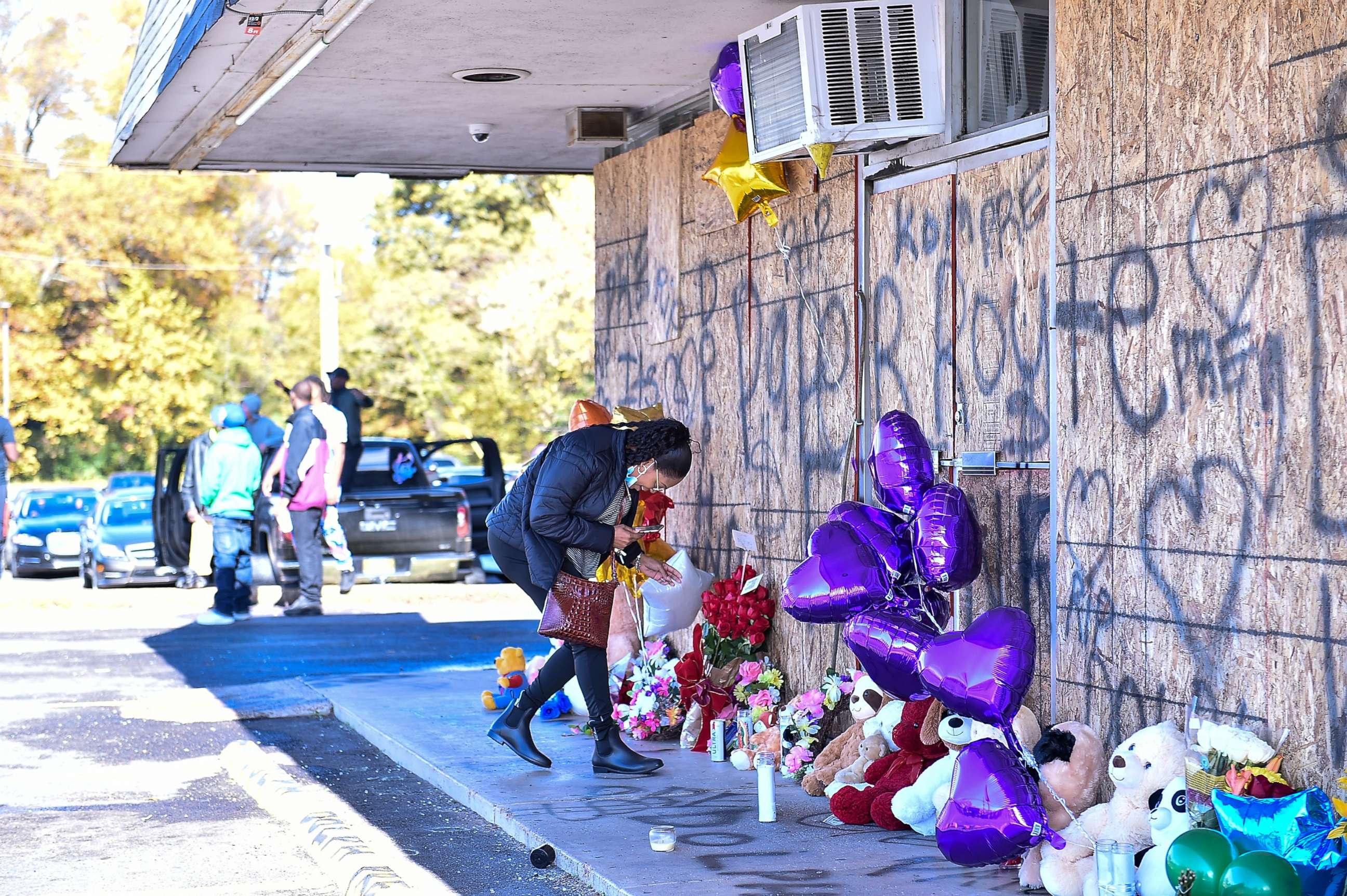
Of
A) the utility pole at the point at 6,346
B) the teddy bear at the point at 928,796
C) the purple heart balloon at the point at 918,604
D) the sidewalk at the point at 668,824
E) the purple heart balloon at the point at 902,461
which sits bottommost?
the sidewalk at the point at 668,824

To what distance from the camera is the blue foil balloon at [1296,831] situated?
404cm

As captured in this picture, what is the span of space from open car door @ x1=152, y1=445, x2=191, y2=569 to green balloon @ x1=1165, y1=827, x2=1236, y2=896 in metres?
13.4

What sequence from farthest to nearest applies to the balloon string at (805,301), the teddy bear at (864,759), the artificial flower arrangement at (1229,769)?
the balloon string at (805,301)
the teddy bear at (864,759)
the artificial flower arrangement at (1229,769)

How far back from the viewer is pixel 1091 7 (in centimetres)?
535

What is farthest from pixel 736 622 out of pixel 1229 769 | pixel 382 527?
pixel 382 527

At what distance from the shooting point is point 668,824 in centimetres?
597

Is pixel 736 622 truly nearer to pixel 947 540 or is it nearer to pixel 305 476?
pixel 947 540

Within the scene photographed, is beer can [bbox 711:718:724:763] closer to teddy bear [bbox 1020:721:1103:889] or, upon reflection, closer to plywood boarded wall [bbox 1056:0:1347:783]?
plywood boarded wall [bbox 1056:0:1347:783]

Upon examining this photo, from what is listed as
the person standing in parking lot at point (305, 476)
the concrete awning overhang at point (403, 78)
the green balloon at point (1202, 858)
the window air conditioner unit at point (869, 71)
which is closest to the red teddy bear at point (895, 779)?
the green balloon at point (1202, 858)

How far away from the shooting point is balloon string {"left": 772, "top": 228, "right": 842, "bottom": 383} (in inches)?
284

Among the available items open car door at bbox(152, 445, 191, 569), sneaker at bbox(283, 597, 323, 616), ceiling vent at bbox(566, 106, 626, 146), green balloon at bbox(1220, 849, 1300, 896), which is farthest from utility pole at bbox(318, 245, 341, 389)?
green balloon at bbox(1220, 849, 1300, 896)

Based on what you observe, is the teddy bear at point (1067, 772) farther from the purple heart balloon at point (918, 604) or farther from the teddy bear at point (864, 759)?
the teddy bear at point (864, 759)

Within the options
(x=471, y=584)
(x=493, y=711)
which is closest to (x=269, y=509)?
(x=471, y=584)

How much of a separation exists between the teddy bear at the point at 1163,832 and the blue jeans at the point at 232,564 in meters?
10.2
